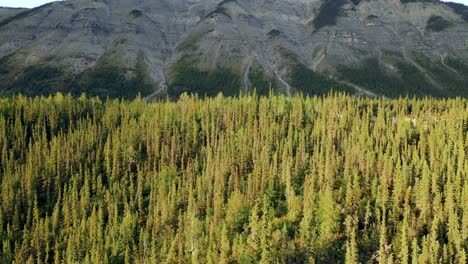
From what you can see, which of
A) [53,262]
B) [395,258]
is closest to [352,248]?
[395,258]

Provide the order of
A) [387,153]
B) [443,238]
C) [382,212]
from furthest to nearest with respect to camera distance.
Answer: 1. [387,153]
2. [382,212]
3. [443,238]

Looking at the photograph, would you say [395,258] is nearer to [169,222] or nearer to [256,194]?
[256,194]

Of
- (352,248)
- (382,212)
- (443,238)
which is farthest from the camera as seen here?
(382,212)

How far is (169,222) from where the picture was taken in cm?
17988

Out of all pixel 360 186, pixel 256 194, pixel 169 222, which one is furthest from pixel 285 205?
pixel 169 222

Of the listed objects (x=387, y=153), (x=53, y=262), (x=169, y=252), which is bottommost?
(x=53, y=262)

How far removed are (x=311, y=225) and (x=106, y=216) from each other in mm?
83109

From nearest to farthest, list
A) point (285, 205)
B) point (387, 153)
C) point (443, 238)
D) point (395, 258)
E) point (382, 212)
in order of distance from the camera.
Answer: point (395, 258) < point (443, 238) < point (382, 212) < point (285, 205) < point (387, 153)

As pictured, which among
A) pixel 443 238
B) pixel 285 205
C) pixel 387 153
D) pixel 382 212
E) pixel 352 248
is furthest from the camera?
pixel 387 153

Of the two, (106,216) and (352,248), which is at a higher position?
(352,248)

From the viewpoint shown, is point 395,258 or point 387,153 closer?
point 395,258

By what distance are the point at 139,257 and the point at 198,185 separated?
44.0 meters

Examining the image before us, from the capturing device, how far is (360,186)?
17812 cm

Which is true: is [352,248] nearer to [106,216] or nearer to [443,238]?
[443,238]
